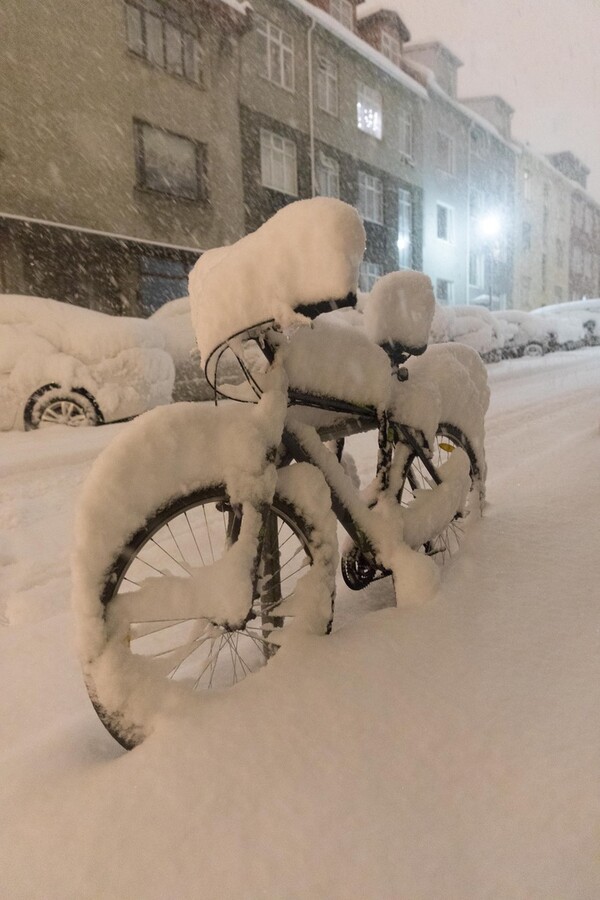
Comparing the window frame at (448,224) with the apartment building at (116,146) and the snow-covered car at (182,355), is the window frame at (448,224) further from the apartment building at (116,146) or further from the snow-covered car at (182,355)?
the snow-covered car at (182,355)

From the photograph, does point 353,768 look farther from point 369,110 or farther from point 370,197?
point 369,110

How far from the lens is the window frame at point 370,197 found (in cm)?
2111

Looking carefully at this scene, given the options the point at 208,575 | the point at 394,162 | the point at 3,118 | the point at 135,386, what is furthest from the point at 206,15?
the point at 208,575

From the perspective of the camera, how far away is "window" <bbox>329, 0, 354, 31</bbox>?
20234 mm

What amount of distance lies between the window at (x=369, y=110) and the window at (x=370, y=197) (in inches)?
58.3

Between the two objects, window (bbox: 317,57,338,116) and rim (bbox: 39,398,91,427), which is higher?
window (bbox: 317,57,338,116)

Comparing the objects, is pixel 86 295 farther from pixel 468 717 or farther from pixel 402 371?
pixel 468 717

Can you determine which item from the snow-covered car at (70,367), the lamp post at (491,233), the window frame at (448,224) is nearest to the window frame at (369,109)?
the window frame at (448,224)

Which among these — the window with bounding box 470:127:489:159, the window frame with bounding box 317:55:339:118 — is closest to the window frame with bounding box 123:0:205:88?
the window frame with bounding box 317:55:339:118

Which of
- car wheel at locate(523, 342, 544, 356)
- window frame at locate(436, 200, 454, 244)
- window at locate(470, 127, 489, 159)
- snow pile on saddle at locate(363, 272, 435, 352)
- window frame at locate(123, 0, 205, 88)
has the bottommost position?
car wheel at locate(523, 342, 544, 356)

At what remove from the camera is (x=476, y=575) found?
261cm

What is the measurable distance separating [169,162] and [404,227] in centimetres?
1170

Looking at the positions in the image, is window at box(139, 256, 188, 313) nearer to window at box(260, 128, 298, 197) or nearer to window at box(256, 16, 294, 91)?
window at box(260, 128, 298, 197)

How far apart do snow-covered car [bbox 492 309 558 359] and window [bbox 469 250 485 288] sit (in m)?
13.3
